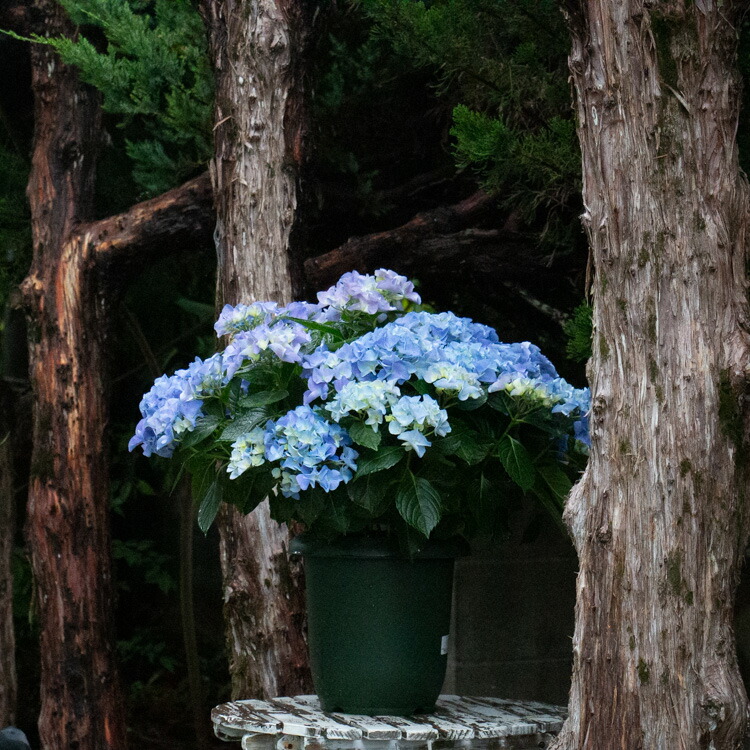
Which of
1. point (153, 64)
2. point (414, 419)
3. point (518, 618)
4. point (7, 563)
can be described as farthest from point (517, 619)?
point (7, 563)

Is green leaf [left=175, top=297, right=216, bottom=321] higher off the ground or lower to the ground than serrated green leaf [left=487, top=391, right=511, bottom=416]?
higher

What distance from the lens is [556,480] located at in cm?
205

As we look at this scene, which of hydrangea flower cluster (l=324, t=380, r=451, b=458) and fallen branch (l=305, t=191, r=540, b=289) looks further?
fallen branch (l=305, t=191, r=540, b=289)

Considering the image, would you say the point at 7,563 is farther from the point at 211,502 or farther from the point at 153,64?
the point at 211,502

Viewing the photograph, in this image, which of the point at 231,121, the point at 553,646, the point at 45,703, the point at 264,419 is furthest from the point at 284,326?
the point at 45,703

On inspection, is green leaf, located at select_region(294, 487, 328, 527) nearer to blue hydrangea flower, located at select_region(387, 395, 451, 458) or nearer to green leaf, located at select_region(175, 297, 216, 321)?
blue hydrangea flower, located at select_region(387, 395, 451, 458)

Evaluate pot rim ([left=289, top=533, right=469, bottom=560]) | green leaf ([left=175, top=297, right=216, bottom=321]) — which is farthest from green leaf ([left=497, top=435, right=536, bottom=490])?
green leaf ([left=175, top=297, right=216, bottom=321])

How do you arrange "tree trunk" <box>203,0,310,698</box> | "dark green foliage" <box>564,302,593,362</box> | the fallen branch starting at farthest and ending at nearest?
the fallen branch < "tree trunk" <box>203,0,310,698</box> < "dark green foliage" <box>564,302,593,362</box>

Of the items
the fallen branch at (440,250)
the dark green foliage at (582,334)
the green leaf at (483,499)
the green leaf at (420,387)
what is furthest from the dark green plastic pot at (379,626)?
the fallen branch at (440,250)

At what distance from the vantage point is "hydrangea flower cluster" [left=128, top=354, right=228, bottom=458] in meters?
1.97

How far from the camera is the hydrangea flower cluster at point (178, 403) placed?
1970 millimetres

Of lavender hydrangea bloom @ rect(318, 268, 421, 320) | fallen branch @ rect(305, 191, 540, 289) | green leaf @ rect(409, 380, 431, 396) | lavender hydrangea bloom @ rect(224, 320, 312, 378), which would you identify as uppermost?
fallen branch @ rect(305, 191, 540, 289)

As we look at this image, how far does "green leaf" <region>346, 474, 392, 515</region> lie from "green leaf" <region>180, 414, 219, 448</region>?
0.30m

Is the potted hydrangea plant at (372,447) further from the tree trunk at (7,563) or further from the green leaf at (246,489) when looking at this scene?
the tree trunk at (7,563)
